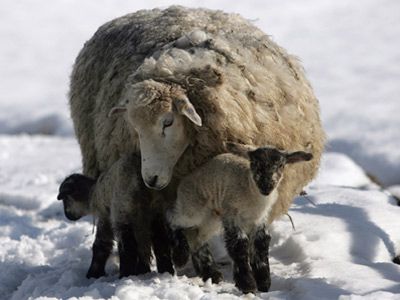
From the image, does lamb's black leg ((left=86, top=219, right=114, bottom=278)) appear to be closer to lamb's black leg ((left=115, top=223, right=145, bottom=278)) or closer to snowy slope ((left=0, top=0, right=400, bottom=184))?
lamb's black leg ((left=115, top=223, right=145, bottom=278))

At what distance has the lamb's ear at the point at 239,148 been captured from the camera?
4644 millimetres

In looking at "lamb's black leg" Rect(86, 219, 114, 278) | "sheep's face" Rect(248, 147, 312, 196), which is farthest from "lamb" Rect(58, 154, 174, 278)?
"sheep's face" Rect(248, 147, 312, 196)

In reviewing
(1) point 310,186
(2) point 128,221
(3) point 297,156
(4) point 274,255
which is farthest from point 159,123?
(1) point 310,186

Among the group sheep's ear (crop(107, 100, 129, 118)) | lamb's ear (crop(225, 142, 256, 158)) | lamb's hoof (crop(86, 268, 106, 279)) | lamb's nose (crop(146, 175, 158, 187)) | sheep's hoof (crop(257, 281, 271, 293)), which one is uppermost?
sheep's ear (crop(107, 100, 129, 118))

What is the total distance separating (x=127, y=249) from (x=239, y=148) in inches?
36.1

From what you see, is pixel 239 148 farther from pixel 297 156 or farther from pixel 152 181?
pixel 152 181

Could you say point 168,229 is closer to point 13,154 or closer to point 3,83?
point 13,154

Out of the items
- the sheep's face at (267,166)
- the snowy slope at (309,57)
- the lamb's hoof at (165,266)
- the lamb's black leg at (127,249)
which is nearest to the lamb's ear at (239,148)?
the sheep's face at (267,166)

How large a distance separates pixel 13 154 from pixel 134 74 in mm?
7138

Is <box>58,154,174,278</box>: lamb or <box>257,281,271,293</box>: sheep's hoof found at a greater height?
<box>58,154,174,278</box>: lamb

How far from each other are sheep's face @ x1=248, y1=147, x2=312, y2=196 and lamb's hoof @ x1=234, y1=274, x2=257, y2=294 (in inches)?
18.1

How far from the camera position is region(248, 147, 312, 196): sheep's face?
4414 mm

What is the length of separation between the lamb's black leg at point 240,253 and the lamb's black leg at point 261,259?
0.19m

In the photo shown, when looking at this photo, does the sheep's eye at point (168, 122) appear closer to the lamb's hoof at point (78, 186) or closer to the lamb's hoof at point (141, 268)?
the lamb's hoof at point (141, 268)
